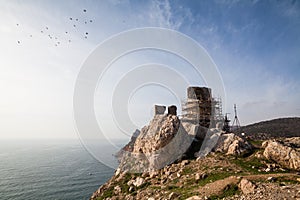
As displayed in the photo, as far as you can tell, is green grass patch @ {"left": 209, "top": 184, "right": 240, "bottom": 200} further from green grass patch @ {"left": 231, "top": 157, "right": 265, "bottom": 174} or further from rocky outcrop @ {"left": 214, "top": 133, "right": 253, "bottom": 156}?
rocky outcrop @ {"left": 214, "top": 133, "right": 253, "bottom": 156}

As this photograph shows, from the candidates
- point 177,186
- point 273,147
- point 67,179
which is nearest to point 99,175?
point 67,179

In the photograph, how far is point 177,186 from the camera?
22.8 metres

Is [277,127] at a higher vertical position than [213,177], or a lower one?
higher

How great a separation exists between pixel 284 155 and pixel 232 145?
706 centimetres

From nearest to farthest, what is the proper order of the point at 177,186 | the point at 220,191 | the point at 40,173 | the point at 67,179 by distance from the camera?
the point at 220,191 < the point at 177,186 < the point at 67,179 < the point at 40,173

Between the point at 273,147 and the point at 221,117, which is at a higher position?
the point at 221,117

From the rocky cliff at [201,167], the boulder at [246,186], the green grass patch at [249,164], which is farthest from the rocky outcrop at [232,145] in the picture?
the boulder at [246,186]

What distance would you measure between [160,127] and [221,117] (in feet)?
61.0

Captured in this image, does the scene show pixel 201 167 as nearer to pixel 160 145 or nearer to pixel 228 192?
pixel 160 145

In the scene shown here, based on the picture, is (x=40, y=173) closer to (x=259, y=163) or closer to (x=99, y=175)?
(x=99, y=175)

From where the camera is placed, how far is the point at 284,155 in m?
24.0

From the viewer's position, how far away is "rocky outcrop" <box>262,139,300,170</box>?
22781 mm

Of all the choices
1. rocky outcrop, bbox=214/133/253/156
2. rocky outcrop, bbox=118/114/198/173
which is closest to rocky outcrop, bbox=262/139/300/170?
rocky outcrop, bbox=214/133/253/156

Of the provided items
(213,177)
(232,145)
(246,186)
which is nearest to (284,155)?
(232,145)
